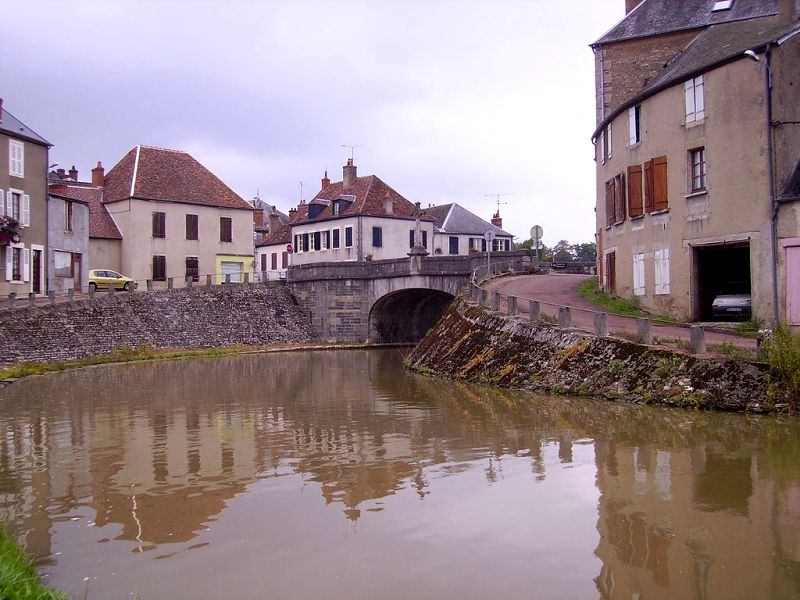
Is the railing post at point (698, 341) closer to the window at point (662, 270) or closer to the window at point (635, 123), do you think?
the window at point (662, 270)

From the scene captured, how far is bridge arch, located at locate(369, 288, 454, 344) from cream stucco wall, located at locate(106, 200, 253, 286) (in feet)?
33.6

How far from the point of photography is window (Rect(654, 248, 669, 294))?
2305 centimetres

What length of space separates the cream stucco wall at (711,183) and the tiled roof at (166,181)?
28.6m

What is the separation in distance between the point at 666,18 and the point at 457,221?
31.4 metres

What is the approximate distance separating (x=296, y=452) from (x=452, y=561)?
5.53 m

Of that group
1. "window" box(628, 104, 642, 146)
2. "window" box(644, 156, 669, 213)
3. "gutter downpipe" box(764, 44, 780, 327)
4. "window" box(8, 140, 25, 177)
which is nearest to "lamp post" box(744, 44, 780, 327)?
"gutter downpipe" box(764, 44, 780, 327)

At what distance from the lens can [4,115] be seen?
34812mm

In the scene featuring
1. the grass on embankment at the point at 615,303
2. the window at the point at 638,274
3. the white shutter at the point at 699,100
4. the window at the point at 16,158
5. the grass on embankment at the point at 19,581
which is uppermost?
the window at the point at 16,158

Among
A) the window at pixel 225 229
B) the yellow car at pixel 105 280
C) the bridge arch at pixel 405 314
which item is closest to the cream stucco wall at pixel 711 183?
the bridge arch at pixel 405 314

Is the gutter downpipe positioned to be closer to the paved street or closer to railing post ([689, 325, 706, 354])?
the paved street

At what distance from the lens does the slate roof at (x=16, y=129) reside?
33.6 m

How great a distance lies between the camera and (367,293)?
142ft

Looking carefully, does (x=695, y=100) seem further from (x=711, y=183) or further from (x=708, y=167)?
(x=711, y=183)

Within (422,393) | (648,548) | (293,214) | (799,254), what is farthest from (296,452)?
(293,214)
